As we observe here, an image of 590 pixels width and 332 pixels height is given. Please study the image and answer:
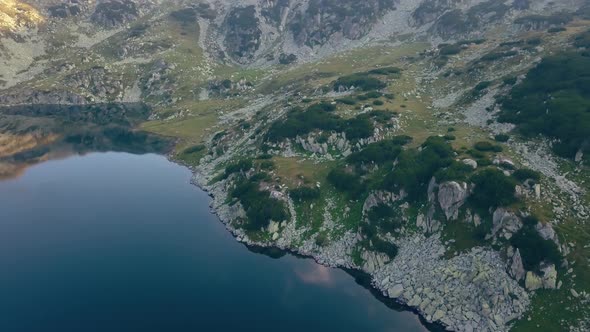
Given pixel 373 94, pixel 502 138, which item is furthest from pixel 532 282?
pixel 373 94

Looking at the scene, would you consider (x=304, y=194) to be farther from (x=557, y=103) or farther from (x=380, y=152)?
(x=557, y=103)

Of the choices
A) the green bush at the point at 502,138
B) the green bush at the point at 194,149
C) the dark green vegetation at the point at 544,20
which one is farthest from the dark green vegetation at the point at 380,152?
the dark green vegetation at the point at 544,20

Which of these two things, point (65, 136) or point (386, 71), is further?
point (65, 136)

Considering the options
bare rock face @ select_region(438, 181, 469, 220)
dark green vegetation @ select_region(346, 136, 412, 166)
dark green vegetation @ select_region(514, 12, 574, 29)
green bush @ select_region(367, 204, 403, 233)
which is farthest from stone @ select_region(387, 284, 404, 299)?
dark green vegetation @ select_region(514, 12, 574, 29)

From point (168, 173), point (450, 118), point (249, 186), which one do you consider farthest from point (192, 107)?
point (450, 118)

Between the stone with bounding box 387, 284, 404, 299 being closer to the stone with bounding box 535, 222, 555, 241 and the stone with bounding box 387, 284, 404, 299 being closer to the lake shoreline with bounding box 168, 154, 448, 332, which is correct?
the lake shoreline with bounding box 168, 154, 448, 332

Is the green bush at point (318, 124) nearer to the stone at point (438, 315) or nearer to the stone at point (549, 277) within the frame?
the stone at point (438, 315)

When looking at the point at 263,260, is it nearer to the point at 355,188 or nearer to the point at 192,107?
the point at 355,188
